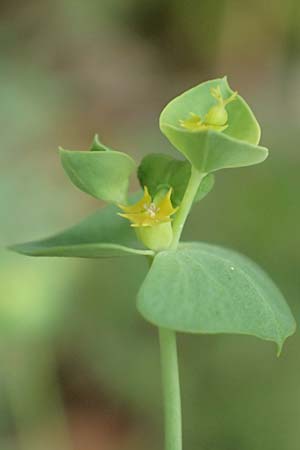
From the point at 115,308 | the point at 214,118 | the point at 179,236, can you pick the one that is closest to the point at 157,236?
the point at 179,236

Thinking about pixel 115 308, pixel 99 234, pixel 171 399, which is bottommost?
pixel 115 308

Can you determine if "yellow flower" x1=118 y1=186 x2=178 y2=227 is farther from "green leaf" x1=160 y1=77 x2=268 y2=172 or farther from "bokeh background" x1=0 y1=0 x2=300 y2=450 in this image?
"bokeh background" x1=0 y1=0 x2=300 y2=450

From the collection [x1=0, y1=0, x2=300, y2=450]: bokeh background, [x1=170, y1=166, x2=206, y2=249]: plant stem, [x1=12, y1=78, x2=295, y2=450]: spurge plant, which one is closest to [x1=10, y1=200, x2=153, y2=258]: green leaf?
[x1=12, y1=78, x2=295, y2=450]: spurge plant

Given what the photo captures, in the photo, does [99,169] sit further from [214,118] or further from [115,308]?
[115,308]

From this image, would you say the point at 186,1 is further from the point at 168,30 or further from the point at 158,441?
the point at 158,441

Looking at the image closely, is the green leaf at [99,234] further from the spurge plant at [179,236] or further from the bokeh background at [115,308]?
the bokeh background at [115,308]
